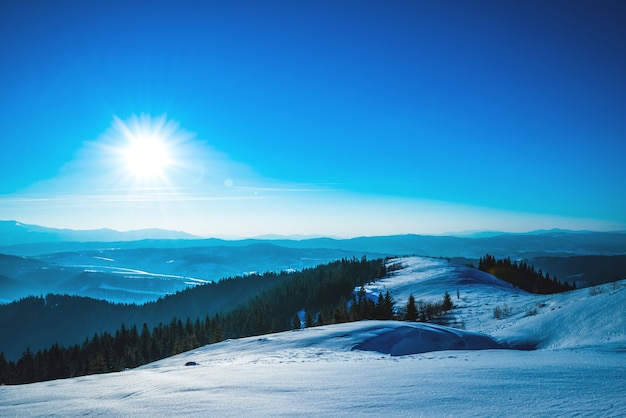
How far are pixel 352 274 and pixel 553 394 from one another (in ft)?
325

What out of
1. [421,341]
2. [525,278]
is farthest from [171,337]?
[525,278]

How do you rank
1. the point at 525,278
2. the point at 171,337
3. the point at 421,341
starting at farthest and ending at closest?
the point at 525,278
the point at 171,337
the point at 421,341

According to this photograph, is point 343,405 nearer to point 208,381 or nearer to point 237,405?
point 237,405

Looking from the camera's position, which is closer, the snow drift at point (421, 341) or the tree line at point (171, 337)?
the snow drift at point (421, 341)

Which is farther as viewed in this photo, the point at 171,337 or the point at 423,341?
the point at 171,337

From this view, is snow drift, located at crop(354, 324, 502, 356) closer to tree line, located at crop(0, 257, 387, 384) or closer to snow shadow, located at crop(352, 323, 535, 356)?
snow shadow, located at crop(352, 323, 535, 356)

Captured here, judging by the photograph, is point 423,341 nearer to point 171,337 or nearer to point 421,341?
point 421,341

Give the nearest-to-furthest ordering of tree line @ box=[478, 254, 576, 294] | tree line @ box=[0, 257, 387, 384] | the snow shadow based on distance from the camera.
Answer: the snow shadow
tree line @ box=[0, 257, 387, 384]
tree line @ box=[478, 254, 576, 294]

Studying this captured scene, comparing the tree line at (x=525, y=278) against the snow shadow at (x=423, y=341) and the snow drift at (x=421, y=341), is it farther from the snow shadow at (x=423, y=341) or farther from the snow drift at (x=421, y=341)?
the snow drift at (x=421, y=341)

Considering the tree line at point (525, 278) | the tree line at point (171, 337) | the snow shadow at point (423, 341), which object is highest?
the snow shadow at point (423, 341)

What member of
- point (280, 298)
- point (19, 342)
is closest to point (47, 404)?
point (280, 298)

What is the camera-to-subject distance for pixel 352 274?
102 m

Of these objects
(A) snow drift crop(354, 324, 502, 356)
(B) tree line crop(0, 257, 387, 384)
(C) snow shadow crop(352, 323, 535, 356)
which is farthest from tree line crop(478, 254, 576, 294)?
(A) snow drift crop(354, 324, 502, 356)

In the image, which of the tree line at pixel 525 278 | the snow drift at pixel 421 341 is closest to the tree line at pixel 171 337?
the tree line at pixel 525 278
